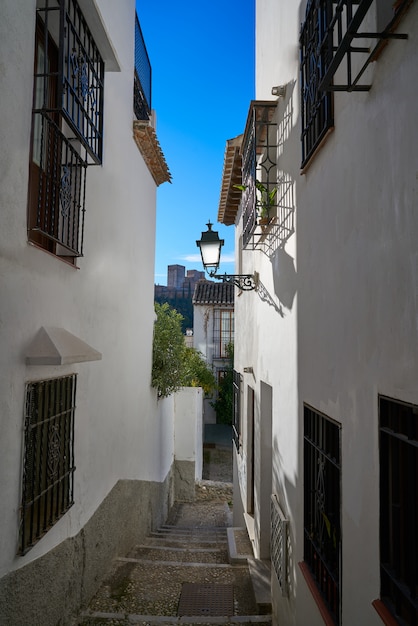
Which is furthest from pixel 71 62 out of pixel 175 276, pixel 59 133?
pixel 175 276

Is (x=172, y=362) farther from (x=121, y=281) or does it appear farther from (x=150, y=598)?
(x=150, y=598)

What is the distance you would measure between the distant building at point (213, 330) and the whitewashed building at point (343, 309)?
1805cm

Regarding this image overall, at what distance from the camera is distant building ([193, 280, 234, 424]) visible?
79.8ft

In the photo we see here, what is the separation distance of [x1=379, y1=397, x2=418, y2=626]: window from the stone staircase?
11.6 ft

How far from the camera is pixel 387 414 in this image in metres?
2.52

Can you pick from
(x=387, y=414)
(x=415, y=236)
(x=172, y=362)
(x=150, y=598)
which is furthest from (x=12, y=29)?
(x=172, y=362)

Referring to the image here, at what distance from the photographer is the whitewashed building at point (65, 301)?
3560 mm

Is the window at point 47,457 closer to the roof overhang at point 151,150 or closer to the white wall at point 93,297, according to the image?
the white wall at point 93,297

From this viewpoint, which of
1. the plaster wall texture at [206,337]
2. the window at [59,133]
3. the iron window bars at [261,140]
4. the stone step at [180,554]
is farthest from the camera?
the plaster wall texture at [206,337]

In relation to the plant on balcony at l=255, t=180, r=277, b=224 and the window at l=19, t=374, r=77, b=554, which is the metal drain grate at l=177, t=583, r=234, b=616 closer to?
the window at l=19, t=374, r=77, b=554

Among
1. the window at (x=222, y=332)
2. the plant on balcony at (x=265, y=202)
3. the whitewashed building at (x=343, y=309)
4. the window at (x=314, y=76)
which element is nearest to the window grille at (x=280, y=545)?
the whitewashed building at (x=343, y=309)

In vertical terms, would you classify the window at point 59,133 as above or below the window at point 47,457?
above

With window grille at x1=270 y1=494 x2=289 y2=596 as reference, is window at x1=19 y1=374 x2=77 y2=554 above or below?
above

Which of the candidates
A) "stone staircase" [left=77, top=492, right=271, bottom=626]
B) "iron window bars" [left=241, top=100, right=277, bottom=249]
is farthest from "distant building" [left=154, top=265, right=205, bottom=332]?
"iron window bars" [left=241, top=100, right=277, bottom=249]
